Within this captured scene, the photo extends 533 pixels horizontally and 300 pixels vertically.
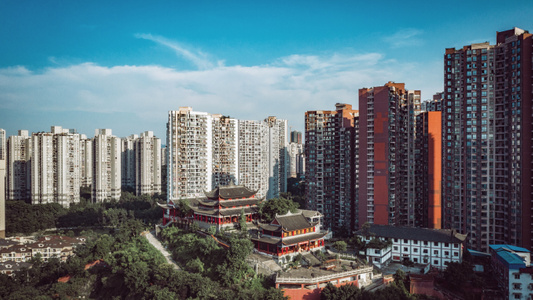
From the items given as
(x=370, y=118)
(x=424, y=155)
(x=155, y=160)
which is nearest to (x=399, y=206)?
(x=424, y=155)

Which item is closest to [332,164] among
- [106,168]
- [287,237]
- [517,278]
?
[287,237]

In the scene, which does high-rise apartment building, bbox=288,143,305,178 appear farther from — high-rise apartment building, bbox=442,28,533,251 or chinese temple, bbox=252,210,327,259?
chinese temple, bbox=252,210,327,259

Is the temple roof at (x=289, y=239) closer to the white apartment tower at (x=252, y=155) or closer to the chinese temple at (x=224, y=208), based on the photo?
the chinese temple at (x=224, y=208)

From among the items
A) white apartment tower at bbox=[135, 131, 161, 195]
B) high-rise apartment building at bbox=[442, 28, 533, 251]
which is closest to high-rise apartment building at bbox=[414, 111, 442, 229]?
high-rise apartment building at bbox=[442, 28, 533, 251]

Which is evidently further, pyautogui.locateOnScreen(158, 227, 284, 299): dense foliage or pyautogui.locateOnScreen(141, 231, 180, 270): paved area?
pyautogui.locateOnScreen(141, 231, 180, 270): paved area

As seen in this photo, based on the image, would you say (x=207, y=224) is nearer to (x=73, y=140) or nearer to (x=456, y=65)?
(x=456, y=65)

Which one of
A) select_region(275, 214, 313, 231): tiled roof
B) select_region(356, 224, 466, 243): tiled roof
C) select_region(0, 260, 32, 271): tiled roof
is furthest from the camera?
select_region(0, 260, 32, 271): tiled roof

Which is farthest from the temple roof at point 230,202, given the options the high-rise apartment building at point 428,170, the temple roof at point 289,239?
the high-rise apartment building at point 428,170
